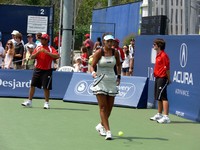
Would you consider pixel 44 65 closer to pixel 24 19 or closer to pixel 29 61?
pixel 29 61

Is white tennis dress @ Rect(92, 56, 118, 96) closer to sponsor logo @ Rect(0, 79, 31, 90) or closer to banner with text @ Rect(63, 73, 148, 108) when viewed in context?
banner with text @ Rect(63, 73, 148, 108)

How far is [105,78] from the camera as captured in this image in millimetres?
9898

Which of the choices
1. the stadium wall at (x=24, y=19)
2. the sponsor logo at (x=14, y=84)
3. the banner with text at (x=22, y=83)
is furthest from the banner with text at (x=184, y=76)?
the stadium wall at (x=24, y=19)

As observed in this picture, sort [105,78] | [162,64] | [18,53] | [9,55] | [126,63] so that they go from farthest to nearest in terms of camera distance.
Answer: [126,63] → [18,53] → [9,55] → [162,64] → [105,78]

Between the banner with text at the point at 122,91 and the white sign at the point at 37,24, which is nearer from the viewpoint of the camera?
the banner with text at the point at 122,91

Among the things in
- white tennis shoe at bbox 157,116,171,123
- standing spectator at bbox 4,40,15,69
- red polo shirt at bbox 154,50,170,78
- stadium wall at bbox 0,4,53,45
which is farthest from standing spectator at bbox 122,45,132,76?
white tennis shoe at bbox 157,116,171,123

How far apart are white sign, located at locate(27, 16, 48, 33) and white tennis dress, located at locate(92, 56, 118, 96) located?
12.4 meters

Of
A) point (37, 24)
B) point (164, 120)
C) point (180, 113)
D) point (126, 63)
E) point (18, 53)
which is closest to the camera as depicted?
point (164, 120)

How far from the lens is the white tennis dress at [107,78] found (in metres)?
9.86

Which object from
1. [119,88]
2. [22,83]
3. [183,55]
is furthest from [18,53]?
[183,55]

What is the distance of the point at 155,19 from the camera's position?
1666 centimetres

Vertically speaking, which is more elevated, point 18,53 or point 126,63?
point 18,53

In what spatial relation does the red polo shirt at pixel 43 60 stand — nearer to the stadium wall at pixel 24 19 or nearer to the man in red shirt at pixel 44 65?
the man in red shirt at pixel 44 65

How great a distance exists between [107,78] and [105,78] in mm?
36
